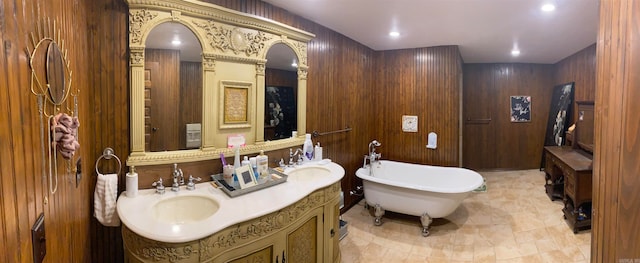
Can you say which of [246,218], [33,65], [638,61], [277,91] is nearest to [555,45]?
[277,91]

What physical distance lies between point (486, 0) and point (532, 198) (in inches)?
134

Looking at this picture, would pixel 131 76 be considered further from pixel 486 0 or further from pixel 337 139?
pixel 486 0

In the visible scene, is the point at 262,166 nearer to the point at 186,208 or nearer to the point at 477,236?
the point at 186,208

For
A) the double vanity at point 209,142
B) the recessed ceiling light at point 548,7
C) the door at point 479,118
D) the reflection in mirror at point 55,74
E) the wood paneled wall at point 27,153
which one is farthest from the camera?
the door at point 479,118

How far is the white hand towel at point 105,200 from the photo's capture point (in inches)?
67.2

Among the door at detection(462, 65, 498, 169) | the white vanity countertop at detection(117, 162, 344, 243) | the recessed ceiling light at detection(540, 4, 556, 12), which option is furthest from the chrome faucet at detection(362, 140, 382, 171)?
the door at detection(462, 65, 498, 169)

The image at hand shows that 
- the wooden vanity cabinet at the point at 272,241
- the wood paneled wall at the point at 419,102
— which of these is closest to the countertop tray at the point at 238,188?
the wooden vanity cabinet at the point at 272,241

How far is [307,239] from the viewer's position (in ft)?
6.73

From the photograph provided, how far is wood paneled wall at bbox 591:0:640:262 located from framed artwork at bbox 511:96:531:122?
A: 6013 millimetres

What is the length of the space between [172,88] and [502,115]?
20.8 feet

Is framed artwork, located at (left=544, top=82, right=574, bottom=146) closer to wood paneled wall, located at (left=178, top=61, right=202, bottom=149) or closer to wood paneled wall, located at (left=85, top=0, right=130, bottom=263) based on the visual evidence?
wood paneled wall, located at (left=178, top=61, right=202, bottom=149)

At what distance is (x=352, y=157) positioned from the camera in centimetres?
402

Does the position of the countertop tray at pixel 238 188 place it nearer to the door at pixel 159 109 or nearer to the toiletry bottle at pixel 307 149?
the door at pixel 159 109

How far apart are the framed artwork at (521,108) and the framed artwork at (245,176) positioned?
606 centimetres
